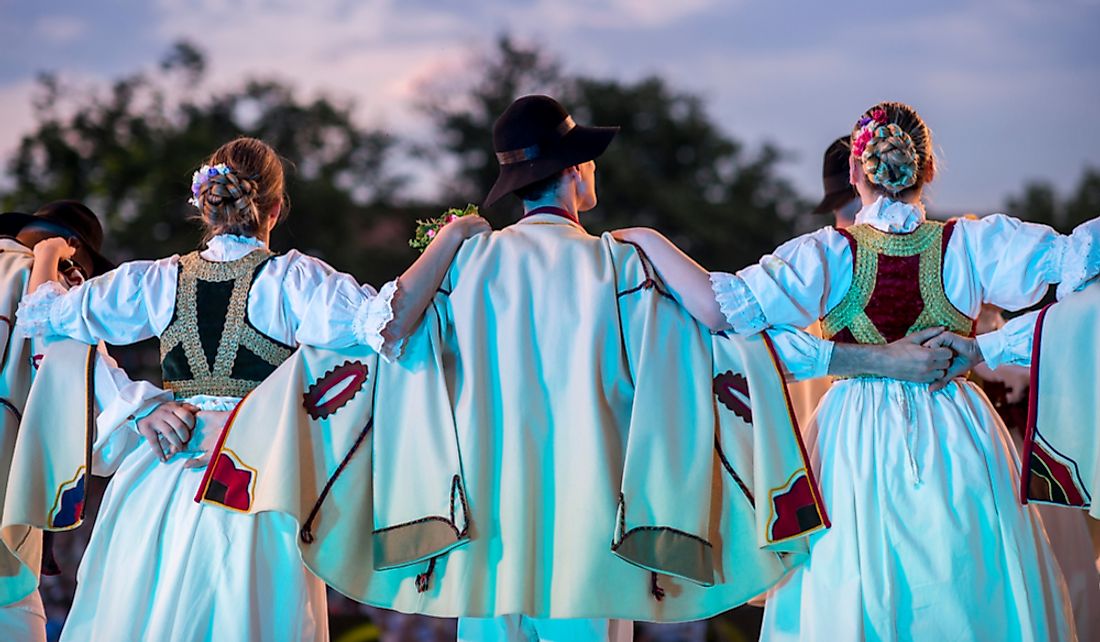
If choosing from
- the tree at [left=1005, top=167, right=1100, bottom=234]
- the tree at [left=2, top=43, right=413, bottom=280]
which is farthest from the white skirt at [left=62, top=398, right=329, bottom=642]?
the tree at [left=1005, top=167, right=1100, bottom=234]

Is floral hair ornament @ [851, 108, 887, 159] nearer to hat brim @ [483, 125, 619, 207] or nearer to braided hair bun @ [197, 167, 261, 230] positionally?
hat brim @ [483, 125, 619, 207]

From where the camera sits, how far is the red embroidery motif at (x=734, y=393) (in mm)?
2846

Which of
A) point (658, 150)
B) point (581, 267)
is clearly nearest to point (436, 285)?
point (581, 267)

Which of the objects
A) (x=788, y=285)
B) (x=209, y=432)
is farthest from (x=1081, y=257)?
(x=209, y=432)

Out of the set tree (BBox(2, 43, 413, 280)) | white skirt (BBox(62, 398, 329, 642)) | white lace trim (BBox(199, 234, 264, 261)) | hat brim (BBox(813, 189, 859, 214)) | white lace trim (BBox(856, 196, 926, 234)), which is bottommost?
white skirt (BBox(62, 398, 329, 642))

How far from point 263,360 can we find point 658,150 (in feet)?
32.6

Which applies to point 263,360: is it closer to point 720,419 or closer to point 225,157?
point 225,157

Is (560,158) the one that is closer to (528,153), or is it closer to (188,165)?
(528,153)

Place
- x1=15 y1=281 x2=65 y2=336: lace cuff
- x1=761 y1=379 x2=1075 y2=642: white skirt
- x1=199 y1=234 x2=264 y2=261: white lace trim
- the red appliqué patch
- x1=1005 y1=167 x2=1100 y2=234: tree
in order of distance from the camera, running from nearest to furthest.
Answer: x1=761 y1=379 x2=1075 y2=642: white skirt
the red appliqué patch
x1=199 y1=234 x2=264 y2=261: white lace trim
x1=15 y1=281 x2=65 y2=336: lace cuff
x1=1005 y1=167 x2=1100 y2=234: tree

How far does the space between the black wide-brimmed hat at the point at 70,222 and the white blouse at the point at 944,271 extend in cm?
207

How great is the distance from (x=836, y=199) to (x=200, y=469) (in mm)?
2107

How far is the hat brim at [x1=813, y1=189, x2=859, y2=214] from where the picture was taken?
385cm

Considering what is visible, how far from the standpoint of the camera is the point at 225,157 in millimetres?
3068

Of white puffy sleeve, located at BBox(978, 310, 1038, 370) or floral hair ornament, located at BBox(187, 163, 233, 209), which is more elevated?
floral hair ornament, located at BBox(187, 163, 233, 209)
